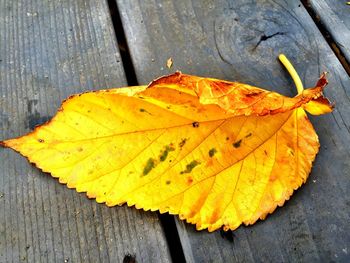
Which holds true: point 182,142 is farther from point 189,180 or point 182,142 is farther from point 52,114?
point 52,114

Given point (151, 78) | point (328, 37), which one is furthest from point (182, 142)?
point (328, 37)

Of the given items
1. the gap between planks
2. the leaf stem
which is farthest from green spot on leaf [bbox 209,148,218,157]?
the gap between planks

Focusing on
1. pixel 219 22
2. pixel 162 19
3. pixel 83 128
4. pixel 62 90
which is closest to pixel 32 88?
pixel 62 90

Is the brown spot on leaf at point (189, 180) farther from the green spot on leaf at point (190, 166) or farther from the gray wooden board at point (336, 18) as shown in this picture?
the gray wooden board at point (336, 18)

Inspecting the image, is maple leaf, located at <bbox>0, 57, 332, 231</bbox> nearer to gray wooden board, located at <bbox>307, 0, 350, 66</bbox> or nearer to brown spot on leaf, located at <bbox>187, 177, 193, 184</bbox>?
brown spot on leaf, located at <bbox>187, 177, 193, 184</bbox>

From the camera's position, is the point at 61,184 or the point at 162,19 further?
the point at 162,19

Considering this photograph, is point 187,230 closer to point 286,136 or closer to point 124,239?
point 124,239

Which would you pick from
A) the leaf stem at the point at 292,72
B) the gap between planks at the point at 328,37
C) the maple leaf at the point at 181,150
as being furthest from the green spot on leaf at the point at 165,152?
the gap between planks at the point at 328,37
